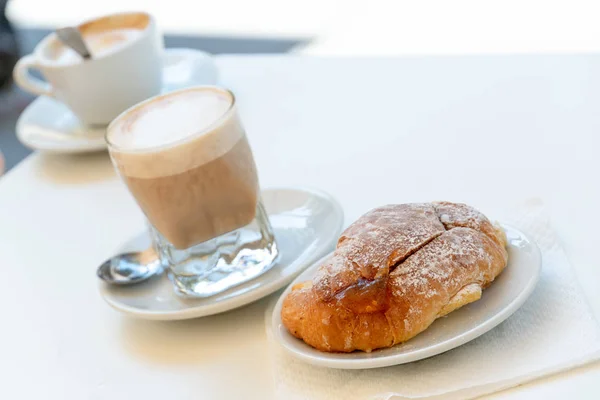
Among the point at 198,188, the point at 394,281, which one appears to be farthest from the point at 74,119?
the point at 394,281

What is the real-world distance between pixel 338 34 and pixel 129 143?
1.76 meters

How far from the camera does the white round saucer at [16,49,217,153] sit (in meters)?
1.14

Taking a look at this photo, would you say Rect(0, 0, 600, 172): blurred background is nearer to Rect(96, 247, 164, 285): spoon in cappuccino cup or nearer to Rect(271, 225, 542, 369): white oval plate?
Rect(96, 247, 164, 285): spoon in cappuccino cup

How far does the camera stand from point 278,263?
2.46 ft

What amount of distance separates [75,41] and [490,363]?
82cm

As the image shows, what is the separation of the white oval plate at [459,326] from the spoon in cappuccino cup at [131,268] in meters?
0.20

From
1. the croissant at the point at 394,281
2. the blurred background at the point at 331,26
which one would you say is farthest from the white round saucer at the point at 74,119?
the croissant at the point at 394,281

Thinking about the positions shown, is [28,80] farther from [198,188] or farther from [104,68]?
[198,188]

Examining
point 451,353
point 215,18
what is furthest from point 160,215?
point 215,18

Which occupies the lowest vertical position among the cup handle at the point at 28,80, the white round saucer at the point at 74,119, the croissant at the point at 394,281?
the white round saucer at the point at 74,119

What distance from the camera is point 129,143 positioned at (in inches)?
28.6

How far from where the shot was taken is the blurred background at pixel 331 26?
2.17 m

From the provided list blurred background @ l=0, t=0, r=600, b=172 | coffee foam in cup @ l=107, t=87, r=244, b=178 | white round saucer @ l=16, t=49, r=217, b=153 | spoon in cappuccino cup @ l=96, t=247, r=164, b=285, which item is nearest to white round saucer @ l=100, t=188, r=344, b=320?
spoon in cappuccino cup @ l=96, t=247, r=164, b=285

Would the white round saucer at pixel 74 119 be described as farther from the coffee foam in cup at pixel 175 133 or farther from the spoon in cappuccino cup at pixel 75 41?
the coffee foam in cup at pixel 175 133
